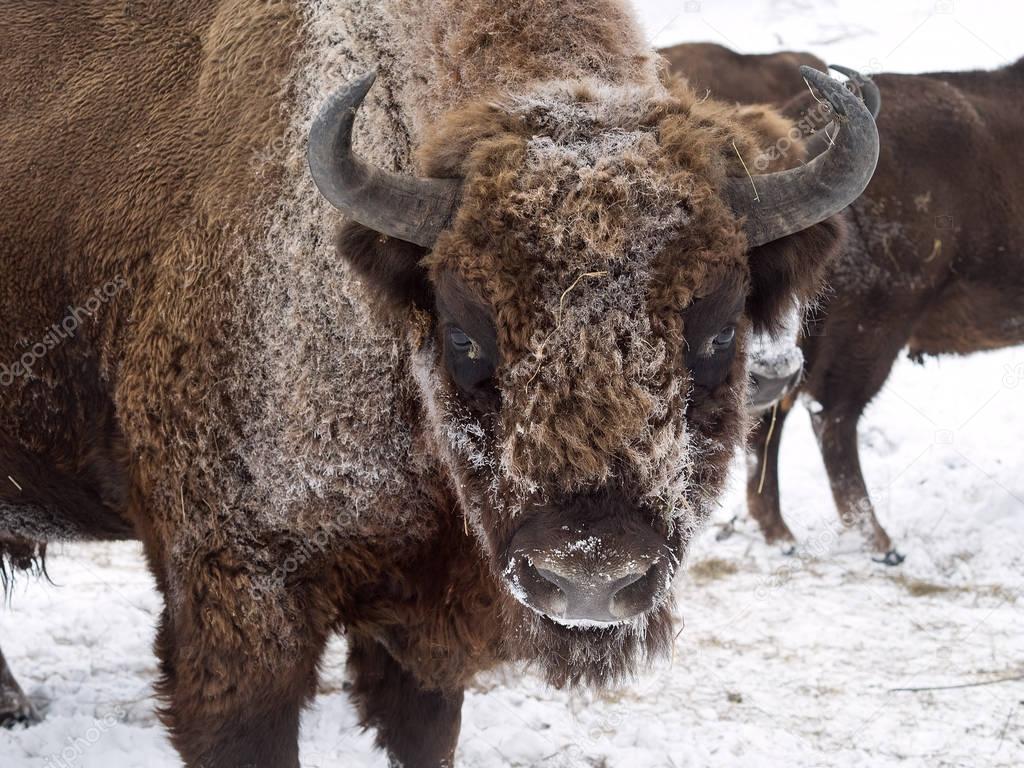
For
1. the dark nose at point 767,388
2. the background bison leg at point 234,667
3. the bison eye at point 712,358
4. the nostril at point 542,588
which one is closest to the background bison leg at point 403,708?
the background bison leg at point 234,667

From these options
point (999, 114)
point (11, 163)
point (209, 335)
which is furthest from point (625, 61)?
point (999, 114)

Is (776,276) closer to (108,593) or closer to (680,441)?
(680,441)

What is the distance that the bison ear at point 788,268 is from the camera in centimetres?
285

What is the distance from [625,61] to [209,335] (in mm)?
1560

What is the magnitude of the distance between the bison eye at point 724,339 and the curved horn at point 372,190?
31.2 inches

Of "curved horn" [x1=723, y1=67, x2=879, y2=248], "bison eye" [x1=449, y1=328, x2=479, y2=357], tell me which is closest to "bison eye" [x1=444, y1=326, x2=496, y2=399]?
"bison eye" [x1=449, y1=328, x2=479, y2=357]

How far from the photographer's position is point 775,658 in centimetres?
574

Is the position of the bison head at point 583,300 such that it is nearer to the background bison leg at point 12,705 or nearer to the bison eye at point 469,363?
the bison eye at point 469,363

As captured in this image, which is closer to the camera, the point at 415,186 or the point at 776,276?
the point at 415,186

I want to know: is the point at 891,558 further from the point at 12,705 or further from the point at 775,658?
the point at 12,705

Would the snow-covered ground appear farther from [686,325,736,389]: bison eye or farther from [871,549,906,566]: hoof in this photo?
[686,325,736,389]: bison eye

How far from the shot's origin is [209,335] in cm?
→ 306

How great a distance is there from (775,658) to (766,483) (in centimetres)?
232

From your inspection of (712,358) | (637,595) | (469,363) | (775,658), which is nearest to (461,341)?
(469,363)
